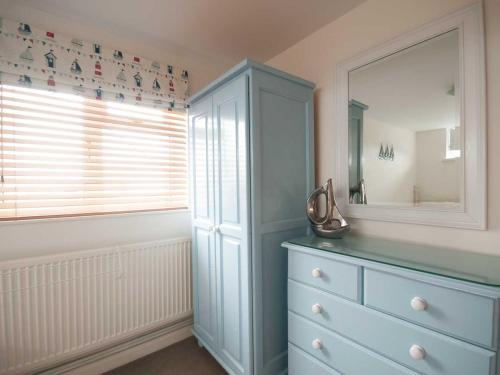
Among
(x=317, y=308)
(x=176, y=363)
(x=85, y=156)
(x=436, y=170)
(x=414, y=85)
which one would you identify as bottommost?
(x=176, y=363)

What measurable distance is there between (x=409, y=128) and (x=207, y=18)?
58.6 inches

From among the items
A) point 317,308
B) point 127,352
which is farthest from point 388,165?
point 127,352

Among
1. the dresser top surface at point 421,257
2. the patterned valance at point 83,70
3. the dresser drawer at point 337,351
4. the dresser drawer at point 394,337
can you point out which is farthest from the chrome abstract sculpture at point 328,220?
the patterned valance at point 83,70

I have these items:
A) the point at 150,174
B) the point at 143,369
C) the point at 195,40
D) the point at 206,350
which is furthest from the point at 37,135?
the point at 206,350

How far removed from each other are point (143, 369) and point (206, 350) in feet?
1.51

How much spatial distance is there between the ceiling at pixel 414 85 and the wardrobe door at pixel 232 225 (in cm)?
80

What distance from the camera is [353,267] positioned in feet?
3.58

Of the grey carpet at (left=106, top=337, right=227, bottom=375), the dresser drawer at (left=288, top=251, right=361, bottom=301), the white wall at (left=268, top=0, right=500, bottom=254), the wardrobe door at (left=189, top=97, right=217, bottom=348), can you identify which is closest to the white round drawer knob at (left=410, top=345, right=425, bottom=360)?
the dresser drawer at (left=288, top=251, right=361, bottom=301)

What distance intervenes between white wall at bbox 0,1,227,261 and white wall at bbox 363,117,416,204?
147 cm

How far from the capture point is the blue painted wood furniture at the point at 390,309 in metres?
0.80

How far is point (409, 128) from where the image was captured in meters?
1.34

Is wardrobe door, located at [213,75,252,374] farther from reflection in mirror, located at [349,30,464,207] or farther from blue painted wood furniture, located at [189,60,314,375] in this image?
reflection in mirror, located at [349,30,464,207]

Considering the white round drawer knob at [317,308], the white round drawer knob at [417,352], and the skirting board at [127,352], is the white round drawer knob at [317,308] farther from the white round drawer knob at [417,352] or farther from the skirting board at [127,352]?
the skirting board at [127,352]

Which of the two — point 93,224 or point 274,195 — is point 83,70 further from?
point 274,195
